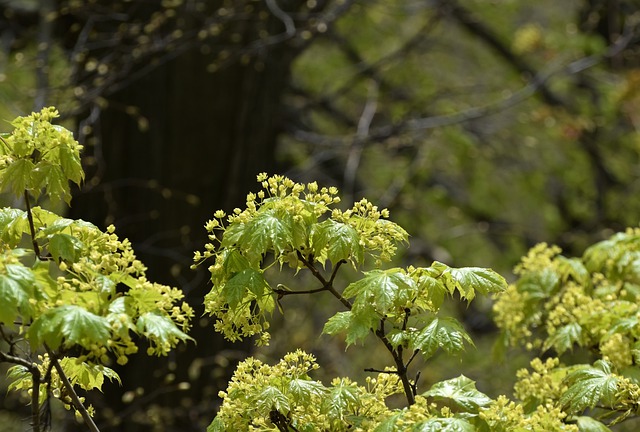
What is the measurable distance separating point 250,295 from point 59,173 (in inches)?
26.2

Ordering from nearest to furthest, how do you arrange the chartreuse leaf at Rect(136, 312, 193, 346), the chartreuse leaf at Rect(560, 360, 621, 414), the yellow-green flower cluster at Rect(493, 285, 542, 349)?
the chartreuse leaf at Rect(136, 312, 193, 346), the chartreuse leaf at Rect(560, 360, 621, 414), the yellow-green flower cluster at Rect(493, 285, 542, 349)

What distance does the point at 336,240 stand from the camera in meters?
2.50

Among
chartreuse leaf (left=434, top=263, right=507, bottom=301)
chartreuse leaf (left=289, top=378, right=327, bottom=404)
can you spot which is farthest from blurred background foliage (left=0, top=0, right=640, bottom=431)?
chartreuse leaf (left=434, top=263, right=507, bottom=301)

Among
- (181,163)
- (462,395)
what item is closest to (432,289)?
(462,395)

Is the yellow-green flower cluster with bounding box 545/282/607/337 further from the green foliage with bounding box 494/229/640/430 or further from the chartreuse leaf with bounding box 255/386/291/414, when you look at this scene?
the chartreuse leaf with bounding box 255/386/291/414

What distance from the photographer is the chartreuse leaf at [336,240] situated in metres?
2.49

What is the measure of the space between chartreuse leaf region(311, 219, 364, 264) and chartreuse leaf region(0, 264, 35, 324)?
2.62 ft

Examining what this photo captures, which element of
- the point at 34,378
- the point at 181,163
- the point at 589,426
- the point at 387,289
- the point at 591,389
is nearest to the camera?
the point at 34,378

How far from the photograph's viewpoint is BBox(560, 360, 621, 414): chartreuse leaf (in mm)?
2863

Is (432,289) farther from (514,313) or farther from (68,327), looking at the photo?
(514,313)

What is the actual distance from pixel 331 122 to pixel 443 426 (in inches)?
377

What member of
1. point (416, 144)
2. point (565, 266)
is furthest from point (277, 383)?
point (416, 144)

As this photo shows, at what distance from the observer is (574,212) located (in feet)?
38.9

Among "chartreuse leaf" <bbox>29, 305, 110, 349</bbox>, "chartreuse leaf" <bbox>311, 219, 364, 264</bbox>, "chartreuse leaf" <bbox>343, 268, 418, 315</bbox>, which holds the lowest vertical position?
"chartreuse leaf" <bbox>29, 305, 110, 349</bbox>
